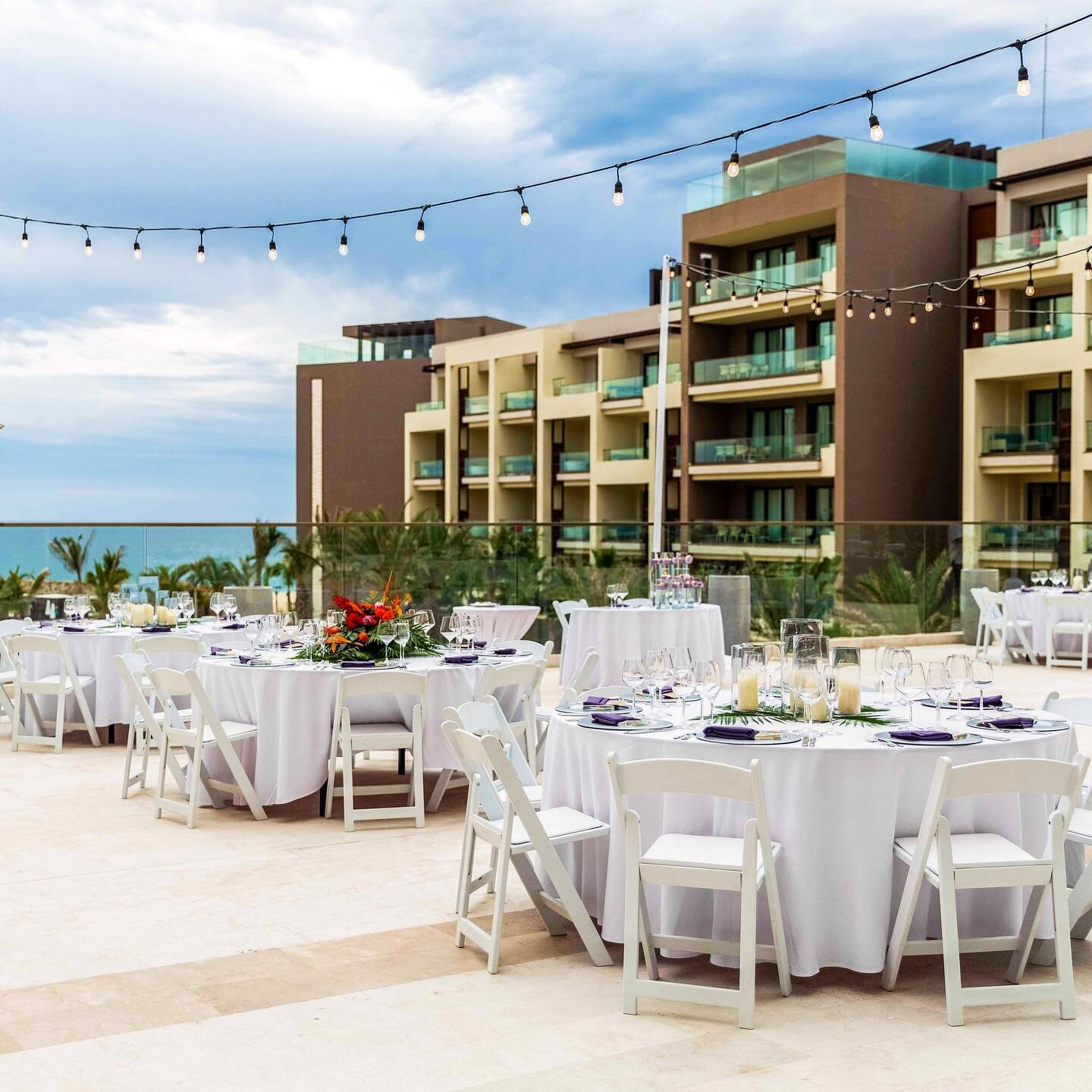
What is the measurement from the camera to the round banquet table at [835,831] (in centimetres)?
425

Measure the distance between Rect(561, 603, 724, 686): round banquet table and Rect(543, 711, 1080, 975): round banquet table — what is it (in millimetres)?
6308

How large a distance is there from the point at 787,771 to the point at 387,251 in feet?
192

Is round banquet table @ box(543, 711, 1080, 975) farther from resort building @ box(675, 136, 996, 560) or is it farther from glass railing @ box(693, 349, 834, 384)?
glass railing @ box(693, 349, 834, 384)

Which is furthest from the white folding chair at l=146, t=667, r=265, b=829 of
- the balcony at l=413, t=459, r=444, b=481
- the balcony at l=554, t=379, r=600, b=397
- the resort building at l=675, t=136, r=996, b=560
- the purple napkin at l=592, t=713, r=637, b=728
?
the balcony at l=413, t=459, r=444, b=481

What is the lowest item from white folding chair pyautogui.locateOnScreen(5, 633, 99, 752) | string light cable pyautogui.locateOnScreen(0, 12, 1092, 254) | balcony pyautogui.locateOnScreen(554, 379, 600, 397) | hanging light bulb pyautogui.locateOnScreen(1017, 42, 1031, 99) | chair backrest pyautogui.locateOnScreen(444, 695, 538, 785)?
white folding chair pyautogui.locateOnScreen(5, 633, 99, 752)

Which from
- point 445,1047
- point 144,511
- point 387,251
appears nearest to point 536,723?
point 445,1047

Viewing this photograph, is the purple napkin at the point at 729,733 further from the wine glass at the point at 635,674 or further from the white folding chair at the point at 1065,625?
the white folding chair at the point at 1065,625

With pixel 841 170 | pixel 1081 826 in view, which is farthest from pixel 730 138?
pixel 841 170

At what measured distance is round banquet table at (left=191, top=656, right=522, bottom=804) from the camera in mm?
6785

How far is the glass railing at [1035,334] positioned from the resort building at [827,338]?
2463mm

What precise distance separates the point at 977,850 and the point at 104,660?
6.56 metres

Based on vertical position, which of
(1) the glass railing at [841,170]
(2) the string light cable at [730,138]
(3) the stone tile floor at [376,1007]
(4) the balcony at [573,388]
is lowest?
(3) the stone tile floor at [376,1007]

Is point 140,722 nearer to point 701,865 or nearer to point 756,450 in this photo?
point 701,865

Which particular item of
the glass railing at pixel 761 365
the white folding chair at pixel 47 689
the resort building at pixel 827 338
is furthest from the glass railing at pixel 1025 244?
the white folding chair at pixel 47 689
